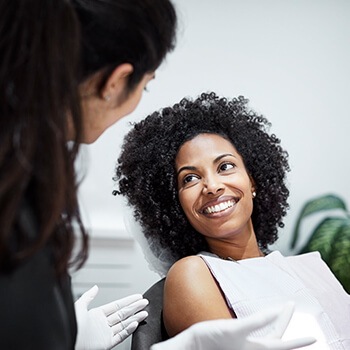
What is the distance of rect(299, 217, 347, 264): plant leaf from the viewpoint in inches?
108

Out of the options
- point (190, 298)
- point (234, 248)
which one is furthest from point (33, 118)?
point (234, 248)

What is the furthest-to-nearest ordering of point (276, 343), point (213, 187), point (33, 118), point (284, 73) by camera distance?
point (284, 73) < point (213, 187) < point (276, 343) < point (33, 118)

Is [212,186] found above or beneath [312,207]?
above

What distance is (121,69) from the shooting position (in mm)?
1109

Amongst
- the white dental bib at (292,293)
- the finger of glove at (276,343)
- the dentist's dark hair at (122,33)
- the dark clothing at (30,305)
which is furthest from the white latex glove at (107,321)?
the dentist's dark hair at (122,33)

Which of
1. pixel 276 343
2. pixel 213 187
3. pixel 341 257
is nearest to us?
pixel 276 343

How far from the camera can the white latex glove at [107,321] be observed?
69.3 inches

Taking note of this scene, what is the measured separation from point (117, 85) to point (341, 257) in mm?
1794

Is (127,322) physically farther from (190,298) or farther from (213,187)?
(213,187)

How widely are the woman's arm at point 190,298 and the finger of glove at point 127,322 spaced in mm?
75

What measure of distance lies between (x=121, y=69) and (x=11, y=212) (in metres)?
0.31

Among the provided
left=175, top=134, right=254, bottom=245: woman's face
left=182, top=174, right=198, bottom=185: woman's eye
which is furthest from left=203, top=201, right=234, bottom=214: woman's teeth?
left=182, top=174, right=198, bottom=185: woman's eye

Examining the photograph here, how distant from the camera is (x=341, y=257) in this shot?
269cm

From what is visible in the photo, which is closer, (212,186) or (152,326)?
(152,326)
